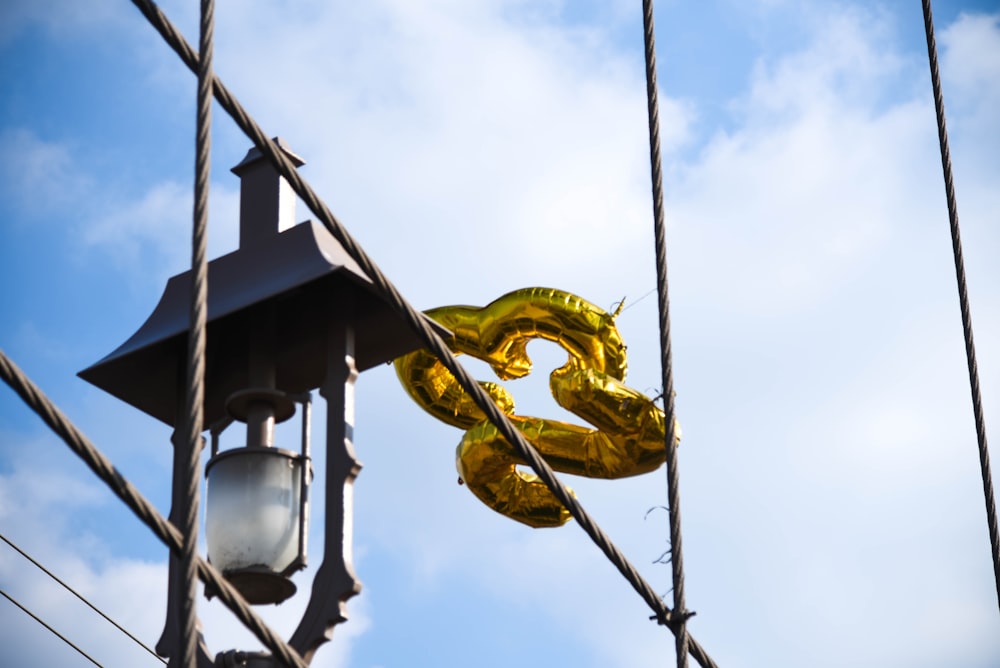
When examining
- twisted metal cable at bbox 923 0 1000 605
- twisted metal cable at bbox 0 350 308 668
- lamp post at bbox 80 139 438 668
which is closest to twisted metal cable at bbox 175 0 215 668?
twisted metal cable at bbox 0 350 308 668

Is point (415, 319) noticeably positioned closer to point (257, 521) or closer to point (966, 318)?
point (257, 521)

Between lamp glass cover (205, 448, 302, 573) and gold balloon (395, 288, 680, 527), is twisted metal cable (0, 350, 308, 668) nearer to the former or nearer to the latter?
lamp glass cover (205, 448, 302, 573)

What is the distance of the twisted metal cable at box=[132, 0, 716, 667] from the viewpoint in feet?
14.5

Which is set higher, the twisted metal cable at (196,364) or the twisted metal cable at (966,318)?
the twisted metal cable at (966,318)

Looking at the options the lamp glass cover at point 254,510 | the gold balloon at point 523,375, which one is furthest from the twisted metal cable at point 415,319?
the gold balloon at point 523,375

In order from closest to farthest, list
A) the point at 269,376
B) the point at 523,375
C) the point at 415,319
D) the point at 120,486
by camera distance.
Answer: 1. the point at 120,486
2. the point at 415,319
3. the point at 269,376
4. the point at 523,375

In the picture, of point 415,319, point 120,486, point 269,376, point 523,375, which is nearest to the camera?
point 120,486

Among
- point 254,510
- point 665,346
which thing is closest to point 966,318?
point 665,346

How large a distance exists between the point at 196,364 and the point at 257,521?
4.42ft

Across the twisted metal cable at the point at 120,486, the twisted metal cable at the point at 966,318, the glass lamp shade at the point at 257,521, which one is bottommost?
the twisted metal cable at the point at 120,486

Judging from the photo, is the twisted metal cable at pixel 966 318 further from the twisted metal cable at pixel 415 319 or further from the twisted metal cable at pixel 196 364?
the twisted metal cable at pixel 196 364

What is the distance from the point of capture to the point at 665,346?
5586 mm

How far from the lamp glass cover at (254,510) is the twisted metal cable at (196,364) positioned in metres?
1.19

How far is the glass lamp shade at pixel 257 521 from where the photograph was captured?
524 cm
